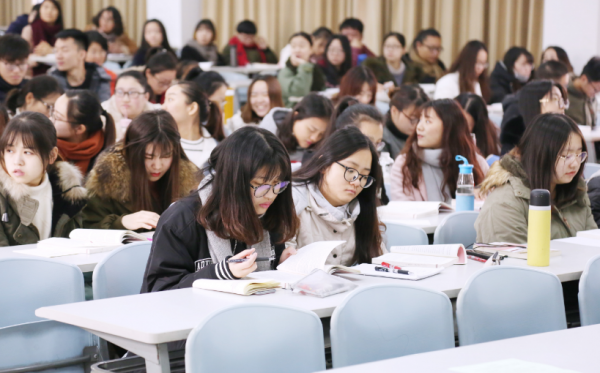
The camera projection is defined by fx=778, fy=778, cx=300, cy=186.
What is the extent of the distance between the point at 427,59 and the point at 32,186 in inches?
246

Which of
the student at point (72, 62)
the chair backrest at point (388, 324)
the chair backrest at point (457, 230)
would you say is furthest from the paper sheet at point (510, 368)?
the student at point (72, 62)

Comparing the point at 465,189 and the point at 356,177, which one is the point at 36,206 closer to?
the point at 356,177

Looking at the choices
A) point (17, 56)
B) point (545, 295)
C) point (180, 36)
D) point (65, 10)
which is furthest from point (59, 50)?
point (65, 10)

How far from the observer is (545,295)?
7.32ft

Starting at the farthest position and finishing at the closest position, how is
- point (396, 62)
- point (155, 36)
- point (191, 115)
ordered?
point (155, 36)
point (396, 62)
point (191, 115)

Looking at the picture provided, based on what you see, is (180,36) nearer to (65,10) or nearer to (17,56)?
(65,10)

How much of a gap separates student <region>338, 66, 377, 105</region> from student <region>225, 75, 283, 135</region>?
21.2 inches

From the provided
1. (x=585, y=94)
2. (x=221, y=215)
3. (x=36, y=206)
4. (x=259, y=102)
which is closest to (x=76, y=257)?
(x=36, y=206)

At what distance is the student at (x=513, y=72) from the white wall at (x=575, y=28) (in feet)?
1.25

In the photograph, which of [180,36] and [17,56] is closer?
[17,56]

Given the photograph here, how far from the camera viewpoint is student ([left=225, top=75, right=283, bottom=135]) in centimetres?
625

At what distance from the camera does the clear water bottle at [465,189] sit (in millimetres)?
3852

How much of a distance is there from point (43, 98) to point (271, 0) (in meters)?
6.23

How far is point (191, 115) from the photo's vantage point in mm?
4781
